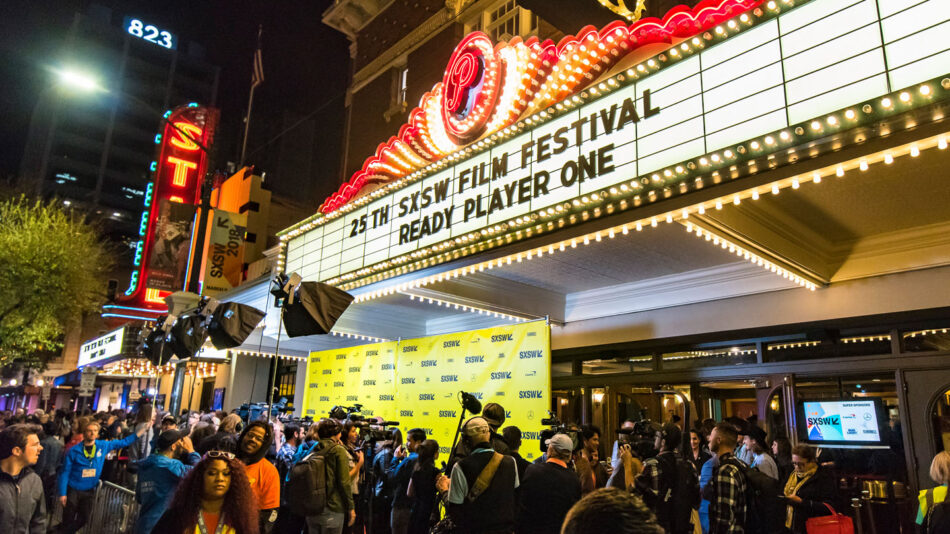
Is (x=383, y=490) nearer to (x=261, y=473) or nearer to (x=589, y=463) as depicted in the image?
(x=589, y=463)

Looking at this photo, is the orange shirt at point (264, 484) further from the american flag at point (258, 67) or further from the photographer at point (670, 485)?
the american flag at point (258, 67)

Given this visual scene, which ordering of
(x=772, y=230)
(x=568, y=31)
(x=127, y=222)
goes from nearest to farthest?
(x=772, y=230)
(x=568, y=31)
(x=127, y=222)

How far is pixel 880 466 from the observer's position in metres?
7.48

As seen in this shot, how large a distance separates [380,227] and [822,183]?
6.27 metres

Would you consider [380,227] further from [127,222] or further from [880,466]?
[127,222]

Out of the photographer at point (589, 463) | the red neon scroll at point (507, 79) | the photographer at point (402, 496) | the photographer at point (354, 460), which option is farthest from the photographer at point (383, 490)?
the red neon scroll at point (507, 79)

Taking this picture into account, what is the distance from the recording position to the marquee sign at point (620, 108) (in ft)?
14.5

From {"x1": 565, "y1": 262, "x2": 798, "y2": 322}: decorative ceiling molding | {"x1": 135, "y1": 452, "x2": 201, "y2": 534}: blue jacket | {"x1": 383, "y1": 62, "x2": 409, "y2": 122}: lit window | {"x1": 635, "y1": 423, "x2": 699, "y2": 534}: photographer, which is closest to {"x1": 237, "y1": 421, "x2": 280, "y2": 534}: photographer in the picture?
{"x1": 135, "y1": 452, "x2": 201, "y2": 534}: blue jacket

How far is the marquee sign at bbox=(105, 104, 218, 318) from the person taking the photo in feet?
81.7

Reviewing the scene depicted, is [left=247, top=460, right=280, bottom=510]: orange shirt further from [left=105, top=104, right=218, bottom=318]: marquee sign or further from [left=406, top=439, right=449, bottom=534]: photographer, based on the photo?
[left=105, top=104, right=218, bottom=318]: marquee sign

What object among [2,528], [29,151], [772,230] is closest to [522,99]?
[772,230]

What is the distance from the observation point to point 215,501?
3684mm

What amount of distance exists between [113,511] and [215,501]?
4.94 metres

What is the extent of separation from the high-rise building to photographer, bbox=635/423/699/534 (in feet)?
237
